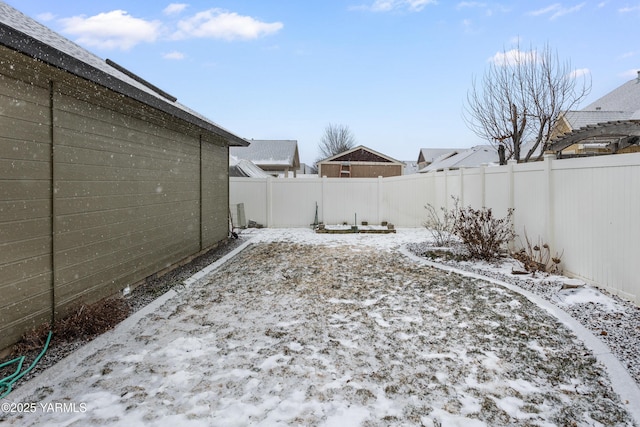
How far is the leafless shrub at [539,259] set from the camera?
17.9ft

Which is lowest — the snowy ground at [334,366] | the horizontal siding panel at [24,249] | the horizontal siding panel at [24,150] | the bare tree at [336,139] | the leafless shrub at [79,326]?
the snowy ground at [334,366]

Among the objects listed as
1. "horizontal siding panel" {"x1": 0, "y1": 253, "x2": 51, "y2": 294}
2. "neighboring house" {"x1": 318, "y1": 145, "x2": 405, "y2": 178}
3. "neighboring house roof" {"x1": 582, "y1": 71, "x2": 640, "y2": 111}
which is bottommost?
"horizontal siding panel" {"x1": 0, "y1": 253, "x2": 51, "y2": 294}

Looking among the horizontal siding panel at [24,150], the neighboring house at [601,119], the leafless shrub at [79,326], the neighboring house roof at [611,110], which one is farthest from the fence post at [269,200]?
the neighboring house roof at [611,110]

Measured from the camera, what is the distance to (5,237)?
112 inches

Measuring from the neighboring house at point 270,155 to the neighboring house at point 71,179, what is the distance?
18.8 m

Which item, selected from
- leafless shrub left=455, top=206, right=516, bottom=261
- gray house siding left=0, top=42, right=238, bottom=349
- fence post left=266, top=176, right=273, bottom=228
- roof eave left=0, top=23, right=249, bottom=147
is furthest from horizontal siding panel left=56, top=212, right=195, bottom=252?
fence post left=266, top=176, right=273, bottom=228

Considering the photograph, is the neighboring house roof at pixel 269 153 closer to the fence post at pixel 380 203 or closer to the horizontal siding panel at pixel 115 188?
the fence post at pixel 380 203

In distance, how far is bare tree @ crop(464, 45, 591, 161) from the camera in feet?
38.2

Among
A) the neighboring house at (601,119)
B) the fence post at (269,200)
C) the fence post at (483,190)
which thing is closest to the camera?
the neighboring house at (601,119)

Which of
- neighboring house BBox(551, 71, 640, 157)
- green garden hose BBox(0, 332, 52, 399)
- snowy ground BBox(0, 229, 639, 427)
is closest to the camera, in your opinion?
snowy ground BBox(0, 229, 639, 427)

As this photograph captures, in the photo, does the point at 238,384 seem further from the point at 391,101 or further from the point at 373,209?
the point at 391,101

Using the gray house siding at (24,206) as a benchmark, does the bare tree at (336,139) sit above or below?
above

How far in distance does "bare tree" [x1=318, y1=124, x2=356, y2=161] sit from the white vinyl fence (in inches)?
1612

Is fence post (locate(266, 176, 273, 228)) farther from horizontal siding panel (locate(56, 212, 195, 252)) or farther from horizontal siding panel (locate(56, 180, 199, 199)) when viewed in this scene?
horizontal siding panel (locate(56, 212, 195, 252))
